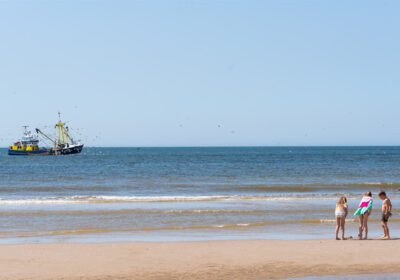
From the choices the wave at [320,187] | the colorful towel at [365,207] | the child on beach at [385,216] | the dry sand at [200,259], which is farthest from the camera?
the wave at [320,187]

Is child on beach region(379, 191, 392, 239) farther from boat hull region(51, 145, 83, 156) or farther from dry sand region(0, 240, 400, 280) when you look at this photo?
boat hull region(51, 145, 83, 156)

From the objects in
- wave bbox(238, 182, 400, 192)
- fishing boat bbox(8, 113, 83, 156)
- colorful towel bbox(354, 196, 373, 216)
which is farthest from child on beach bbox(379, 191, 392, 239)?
fishing boat bbox(8, 113, 83, 156)

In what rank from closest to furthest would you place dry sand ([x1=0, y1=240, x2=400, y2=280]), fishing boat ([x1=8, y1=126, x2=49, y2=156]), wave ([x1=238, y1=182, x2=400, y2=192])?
dry sand ([x1=0, y1=240, x2=400, y2=280]) → wave ([x1=238, y1=182, x2=400, y2=192]) → fishing boat ([x1=8, y1=126, x2=49, y2=156])

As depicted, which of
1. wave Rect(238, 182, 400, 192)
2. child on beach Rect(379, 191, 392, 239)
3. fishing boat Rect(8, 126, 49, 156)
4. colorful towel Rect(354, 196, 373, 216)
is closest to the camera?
child on beach Rect(379, 191, 392, 239)

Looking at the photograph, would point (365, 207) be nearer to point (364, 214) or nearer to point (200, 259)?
point (364, 214)

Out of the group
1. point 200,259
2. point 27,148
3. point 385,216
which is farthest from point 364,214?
point 27,148

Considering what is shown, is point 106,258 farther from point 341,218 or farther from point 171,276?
point 341,218

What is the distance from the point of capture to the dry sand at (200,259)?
1418cm

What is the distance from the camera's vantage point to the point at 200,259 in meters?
15.8

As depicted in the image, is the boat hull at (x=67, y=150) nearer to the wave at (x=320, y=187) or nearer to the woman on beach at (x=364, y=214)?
the wave at (x=320, y=187)

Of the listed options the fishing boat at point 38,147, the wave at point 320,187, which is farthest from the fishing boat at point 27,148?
the wave at point 320,187

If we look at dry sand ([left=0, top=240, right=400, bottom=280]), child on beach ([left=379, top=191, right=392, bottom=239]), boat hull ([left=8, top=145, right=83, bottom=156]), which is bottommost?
dry sand ([left=0, top=240, right=400, bottom=280])

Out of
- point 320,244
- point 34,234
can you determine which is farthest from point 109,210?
point 320,244

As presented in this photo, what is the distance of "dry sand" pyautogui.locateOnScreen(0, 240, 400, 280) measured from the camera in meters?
14.2
